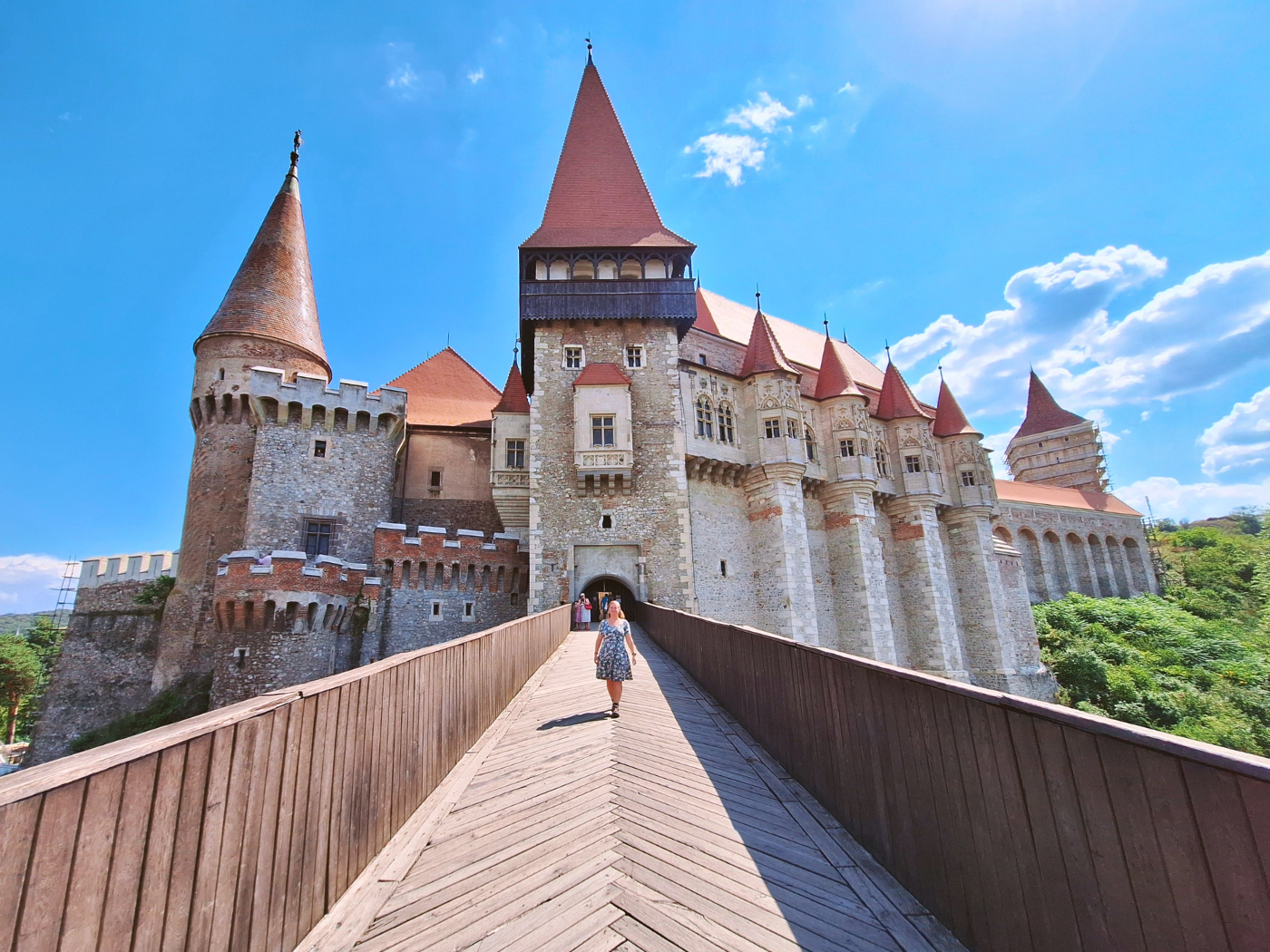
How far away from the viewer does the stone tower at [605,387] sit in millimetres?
17828

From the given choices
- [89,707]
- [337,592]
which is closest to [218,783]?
[337,592]

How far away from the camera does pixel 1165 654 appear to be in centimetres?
2592

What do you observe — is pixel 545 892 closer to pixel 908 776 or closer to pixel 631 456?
pixel 908 776

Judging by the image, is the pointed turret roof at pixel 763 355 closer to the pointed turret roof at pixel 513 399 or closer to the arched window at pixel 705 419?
the arched window at pixel 705 419

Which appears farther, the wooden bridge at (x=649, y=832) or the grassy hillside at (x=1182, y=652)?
the grassy hillside at (x=1182, y=652)

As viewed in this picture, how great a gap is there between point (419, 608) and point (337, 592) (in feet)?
7.87

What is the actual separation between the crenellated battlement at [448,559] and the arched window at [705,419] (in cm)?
743

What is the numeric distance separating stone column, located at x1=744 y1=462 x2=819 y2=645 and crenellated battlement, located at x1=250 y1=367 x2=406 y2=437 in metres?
12.9

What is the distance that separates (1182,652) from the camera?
2625 cm

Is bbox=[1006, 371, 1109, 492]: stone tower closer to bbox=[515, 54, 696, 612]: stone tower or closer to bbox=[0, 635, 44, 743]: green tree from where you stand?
bbox=[515, 54, 696, 612]: stone tower

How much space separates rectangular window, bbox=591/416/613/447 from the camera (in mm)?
18266

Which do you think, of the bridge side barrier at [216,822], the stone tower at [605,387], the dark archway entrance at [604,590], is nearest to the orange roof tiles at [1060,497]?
the stone tower at [605,387]

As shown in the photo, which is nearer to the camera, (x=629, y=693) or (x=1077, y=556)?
(x=629, y=693)

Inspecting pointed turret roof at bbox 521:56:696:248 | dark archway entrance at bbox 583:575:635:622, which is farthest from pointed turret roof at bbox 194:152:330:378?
dark archway entrance at bbox 583:575:635:622
